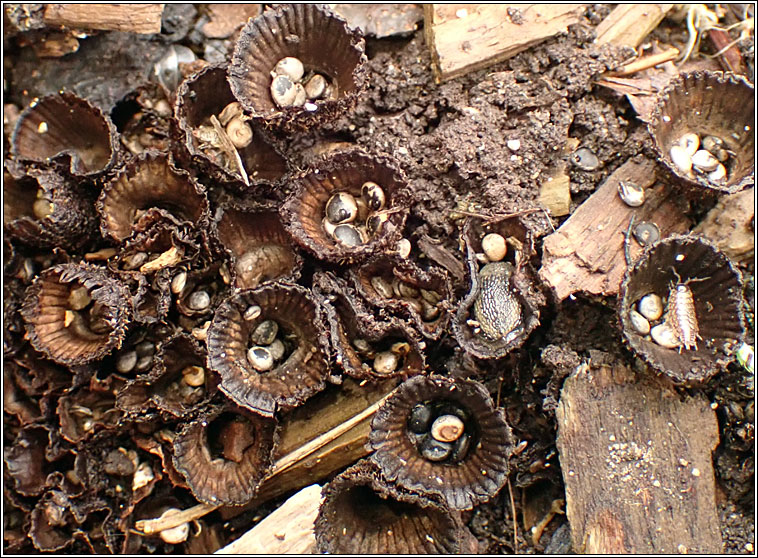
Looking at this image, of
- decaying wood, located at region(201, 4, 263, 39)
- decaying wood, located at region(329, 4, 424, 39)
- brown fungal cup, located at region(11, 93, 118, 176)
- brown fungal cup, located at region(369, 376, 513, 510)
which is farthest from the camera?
decaying wood, located at region(201, 4, 263, 39)

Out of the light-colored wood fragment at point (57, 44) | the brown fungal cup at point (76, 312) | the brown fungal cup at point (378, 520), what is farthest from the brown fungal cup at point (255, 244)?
the light-colored wood fragment at point (57, 44)

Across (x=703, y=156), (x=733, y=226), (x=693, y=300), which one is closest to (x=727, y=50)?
(x=703, y=156)

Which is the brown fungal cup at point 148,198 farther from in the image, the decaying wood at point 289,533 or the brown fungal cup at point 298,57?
the decaying wood at point 289,533

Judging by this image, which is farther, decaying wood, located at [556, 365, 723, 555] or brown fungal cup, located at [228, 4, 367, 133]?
brown fungal cup, located at [228, 4, 367, 133]

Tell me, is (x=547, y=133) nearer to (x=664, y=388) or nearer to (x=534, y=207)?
(x=534, y=207)

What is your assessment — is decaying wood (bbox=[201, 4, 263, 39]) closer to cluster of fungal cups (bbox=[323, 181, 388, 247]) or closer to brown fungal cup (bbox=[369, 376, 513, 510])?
cluster of fungal cups (bbox=[323, 181, 388, 247])

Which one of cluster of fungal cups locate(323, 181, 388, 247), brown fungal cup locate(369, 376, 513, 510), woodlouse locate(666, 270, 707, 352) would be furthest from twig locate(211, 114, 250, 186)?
woodlouse locate(666, 270, 707, 352)
